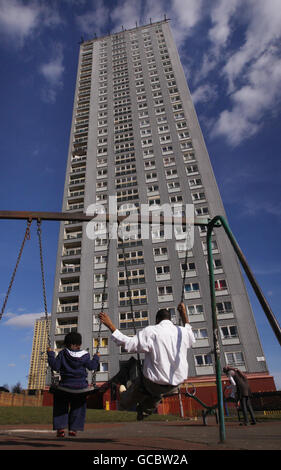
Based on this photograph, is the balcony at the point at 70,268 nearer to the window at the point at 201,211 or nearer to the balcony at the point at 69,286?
the balcony at the point at 69,286

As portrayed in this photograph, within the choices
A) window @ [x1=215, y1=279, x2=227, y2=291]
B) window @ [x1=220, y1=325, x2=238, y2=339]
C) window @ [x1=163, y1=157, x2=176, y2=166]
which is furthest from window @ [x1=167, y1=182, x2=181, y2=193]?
window @ [x1=220, y1=325, x2=238, y2=339]

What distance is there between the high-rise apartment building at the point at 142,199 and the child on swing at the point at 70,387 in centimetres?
2485

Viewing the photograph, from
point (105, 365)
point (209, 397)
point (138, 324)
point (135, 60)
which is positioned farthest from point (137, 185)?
point (135, 60)

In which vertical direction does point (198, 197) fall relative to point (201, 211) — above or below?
above

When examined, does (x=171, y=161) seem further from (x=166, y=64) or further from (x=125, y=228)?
(x=166, y=64)

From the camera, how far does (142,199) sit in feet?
135

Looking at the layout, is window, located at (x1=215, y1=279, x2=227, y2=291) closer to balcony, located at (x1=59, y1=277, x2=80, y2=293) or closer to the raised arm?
balcony, located at (x1=59, y1=277, x2=80, y2=293)

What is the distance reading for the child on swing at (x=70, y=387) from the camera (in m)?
4.36

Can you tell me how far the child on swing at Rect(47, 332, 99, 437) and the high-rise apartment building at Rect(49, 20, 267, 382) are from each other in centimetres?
2485

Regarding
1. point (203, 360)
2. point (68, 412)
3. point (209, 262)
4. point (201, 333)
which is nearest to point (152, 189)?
point (201, 333)

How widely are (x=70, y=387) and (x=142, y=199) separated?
37.7 m

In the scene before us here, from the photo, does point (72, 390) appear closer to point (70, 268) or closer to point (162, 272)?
point (162, 272)

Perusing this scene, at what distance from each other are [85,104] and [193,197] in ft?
103

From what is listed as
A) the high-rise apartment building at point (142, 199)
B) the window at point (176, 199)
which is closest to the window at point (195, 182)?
the high-rise apartment building at point (142, 199)
